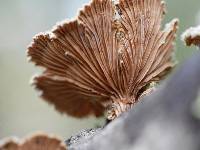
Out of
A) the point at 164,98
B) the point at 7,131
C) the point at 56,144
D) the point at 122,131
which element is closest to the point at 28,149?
the point at 56,144

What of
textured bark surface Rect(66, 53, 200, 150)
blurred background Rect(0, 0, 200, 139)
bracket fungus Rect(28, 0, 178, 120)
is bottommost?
textured bark surface Rect(66, 53, 200, 150)

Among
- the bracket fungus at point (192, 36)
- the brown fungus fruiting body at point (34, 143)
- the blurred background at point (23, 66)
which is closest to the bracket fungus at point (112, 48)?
the bracket fungus at point (192, 36)

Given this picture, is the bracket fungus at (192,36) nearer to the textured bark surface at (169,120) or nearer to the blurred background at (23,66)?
the textured bark surface at (169,120)

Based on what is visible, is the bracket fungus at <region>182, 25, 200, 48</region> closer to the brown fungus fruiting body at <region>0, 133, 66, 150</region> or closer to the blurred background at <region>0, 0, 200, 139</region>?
the brown fungus fruiting body at <region>0, 133, 66, 150</region>

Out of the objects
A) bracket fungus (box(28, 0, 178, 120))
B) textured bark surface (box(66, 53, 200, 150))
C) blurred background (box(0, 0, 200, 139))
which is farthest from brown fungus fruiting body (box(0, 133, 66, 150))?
blurred background (box(0, 0, 200, 139))

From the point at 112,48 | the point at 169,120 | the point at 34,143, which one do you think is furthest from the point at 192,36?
the point at 34,143

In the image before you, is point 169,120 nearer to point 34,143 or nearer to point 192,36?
point 34,143
